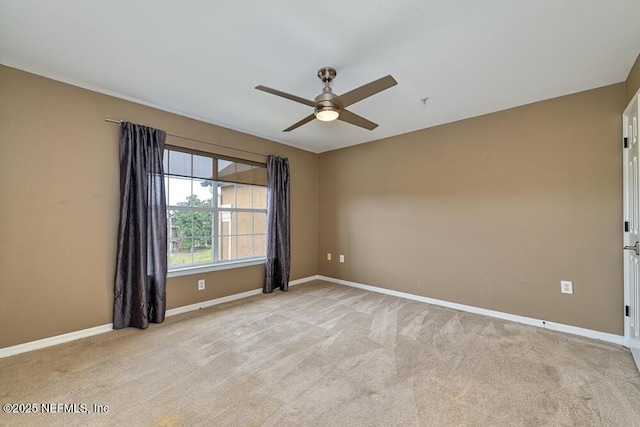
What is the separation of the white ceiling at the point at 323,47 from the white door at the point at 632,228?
1.74ft

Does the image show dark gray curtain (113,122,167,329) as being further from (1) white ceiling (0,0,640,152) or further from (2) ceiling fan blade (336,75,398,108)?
(2) ceiling fan blade (336,75,398,108)

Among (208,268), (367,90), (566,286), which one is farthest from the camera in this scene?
(208,268)

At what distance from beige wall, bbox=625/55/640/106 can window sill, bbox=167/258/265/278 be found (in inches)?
173

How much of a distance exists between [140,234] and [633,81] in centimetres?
480

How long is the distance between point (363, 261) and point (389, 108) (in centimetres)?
242

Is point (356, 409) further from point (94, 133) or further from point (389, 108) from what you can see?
point (94, 133)

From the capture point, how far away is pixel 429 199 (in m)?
3.75

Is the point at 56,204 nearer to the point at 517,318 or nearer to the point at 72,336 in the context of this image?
the point at 72,336

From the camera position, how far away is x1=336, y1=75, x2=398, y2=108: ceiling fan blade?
1831 millimetres

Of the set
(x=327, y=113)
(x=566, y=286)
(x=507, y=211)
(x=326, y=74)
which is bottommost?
(x=566, y=286)

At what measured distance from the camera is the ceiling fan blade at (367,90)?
1.83 metres

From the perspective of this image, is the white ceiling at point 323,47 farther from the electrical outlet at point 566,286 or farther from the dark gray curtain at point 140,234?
the electrical outlet at point 566,286

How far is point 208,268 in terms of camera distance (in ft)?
11.6

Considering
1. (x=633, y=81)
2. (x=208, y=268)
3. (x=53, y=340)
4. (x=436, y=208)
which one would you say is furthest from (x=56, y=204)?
(x=633, y=81)
